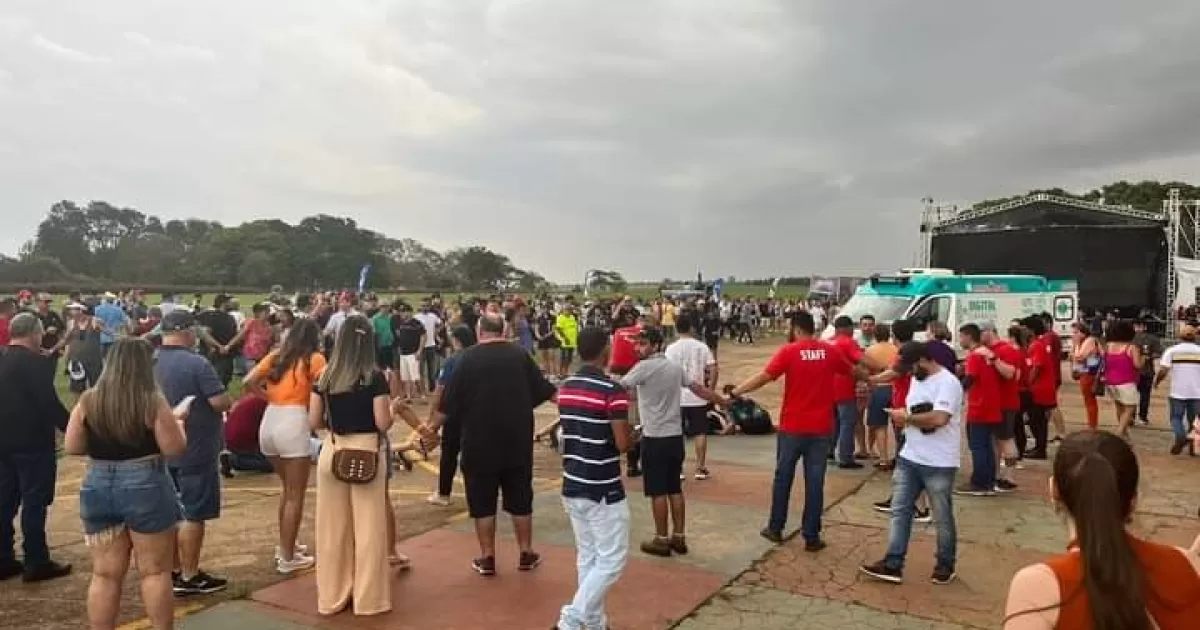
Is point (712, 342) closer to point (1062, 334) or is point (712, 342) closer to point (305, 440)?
point (1062, 334)

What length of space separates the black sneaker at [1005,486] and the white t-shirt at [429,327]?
10.3 metres

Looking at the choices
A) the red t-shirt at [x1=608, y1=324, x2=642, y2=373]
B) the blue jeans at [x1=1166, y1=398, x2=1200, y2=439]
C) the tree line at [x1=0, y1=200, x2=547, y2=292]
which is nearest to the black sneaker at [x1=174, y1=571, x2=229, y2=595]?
the red t-shirt at [x1=608, y1=324, x2=642, y2=373]

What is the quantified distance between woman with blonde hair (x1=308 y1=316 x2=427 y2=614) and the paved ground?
0.19 meters

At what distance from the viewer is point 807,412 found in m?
6.02

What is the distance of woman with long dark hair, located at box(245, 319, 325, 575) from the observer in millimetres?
5230

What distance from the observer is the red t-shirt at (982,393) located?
7.74m

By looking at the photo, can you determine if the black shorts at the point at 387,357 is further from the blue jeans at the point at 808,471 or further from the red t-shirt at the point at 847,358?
the blue jeans at the point at 808,471

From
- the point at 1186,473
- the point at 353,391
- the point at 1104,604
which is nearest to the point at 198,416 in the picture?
the point at 353,391

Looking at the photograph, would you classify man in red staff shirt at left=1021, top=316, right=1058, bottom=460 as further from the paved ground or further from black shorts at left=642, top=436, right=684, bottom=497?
black shorts at left=642, top=436, right=684, bottom=497

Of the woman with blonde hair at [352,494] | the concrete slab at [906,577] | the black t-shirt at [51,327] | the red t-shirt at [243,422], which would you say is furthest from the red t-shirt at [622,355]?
the black t-shirt at [51,327]

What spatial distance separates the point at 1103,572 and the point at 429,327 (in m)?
14.5

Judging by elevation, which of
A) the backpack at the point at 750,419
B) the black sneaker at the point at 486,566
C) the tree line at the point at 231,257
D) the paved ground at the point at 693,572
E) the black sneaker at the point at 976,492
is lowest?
the paved ground at the point at 693,572

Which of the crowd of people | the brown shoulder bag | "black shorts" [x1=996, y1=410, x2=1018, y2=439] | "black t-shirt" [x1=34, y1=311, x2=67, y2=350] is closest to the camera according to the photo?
the crowd of people

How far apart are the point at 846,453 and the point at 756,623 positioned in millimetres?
4746
